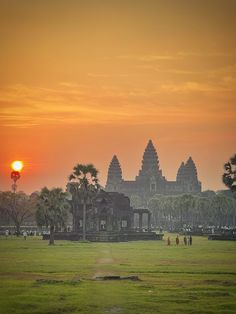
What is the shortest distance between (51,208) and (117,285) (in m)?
64.6

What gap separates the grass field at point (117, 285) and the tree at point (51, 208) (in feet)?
120

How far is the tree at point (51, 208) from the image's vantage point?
109 metres

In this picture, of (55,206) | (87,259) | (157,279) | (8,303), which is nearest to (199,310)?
(8,303)

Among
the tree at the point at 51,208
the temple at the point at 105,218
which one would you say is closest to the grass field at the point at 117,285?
the tree at the point at 51,208

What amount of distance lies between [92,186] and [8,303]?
293ft

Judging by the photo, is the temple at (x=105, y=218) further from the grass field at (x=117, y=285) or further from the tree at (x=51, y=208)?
the grass field at (x=117, y=285)

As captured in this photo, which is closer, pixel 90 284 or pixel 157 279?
pixel 90 284

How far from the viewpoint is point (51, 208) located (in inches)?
4326

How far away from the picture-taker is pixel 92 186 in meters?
128

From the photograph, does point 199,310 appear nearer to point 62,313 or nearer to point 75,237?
point 62,313

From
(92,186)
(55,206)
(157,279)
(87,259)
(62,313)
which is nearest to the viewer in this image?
(62,313)

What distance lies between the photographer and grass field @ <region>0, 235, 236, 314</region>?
37.7 m

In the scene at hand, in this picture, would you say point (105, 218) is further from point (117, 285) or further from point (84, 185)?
point (117, 285)

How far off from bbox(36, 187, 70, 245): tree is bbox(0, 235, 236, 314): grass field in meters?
36.5
